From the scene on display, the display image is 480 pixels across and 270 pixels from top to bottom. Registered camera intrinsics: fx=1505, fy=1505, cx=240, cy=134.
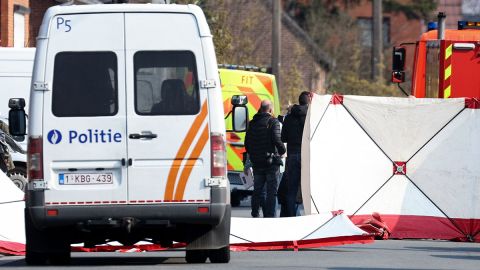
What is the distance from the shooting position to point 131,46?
1366cm

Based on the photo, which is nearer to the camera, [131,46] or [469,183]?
[131,46]

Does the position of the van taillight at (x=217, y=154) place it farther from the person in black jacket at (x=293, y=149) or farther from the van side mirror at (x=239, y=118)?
the person in black jacket at (x=293, y=149)

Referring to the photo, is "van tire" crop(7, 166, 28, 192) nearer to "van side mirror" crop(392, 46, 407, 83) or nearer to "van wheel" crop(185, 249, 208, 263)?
"van side mirror" crop(392, 46, 407, 83)

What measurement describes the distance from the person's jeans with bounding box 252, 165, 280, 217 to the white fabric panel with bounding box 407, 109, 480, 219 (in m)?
2.13

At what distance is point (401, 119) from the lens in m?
18.6

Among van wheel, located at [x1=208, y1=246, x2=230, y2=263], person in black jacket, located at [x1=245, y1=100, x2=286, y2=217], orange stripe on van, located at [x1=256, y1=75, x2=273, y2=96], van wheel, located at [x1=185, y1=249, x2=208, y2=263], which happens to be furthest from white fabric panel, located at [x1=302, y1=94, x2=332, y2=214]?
orange stripe on van, located at [x1=256, y1=75, x2=273, y2=96]

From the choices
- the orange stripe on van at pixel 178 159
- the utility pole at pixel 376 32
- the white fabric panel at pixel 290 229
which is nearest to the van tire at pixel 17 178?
the white fabric panel at pixel 290 229

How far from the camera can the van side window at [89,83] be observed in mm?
13609

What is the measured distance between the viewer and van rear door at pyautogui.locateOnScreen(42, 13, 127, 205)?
1357 cm

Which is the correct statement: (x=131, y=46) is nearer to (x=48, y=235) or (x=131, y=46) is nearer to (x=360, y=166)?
(x=48, y=235)

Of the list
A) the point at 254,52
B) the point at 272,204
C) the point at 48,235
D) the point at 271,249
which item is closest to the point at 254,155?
the point at 272,204

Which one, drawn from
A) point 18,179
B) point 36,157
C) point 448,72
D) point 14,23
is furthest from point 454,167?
point 14,23

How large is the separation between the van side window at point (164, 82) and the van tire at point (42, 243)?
1.42 meters

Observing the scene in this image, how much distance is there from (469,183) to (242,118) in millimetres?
4249
